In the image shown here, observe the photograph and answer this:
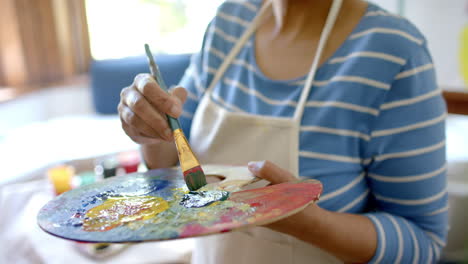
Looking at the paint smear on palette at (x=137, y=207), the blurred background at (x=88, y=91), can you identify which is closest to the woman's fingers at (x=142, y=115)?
the paint smear on palette at (x=137, y=207)

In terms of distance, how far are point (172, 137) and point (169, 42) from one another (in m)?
2.46

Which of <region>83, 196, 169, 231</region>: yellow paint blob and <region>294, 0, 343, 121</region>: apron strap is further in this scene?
<region>294, 0, 343, 121</region>: apron strap

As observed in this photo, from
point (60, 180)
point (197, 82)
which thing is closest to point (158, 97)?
point (197, 82)

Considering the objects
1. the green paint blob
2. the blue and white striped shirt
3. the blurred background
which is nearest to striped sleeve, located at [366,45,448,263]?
the blue and white striped shirt

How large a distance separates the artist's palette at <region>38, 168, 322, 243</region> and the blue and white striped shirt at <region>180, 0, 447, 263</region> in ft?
0.64

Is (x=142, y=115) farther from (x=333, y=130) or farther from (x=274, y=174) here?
(x=333, y=130)

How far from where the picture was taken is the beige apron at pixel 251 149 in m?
0.67

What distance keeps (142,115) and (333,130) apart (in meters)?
0.32

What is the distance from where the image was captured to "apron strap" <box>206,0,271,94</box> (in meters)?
0.80

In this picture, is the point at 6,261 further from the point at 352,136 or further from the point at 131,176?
the point at 352,136

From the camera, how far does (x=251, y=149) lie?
0.72 meters

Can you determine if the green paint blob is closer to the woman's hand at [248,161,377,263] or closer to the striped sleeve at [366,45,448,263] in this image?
the woman's hand at [248,161,377,263]

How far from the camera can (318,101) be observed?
0.68 meters

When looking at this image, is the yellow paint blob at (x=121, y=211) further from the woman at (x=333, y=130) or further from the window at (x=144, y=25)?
the window at (x=144, y=25)
